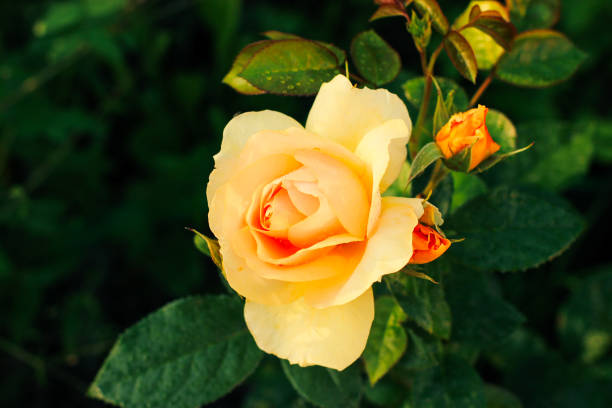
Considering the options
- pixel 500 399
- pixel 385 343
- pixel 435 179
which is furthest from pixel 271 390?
pixel 435 179

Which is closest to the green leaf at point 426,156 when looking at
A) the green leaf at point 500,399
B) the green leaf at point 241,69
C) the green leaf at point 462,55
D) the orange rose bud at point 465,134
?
the orange rose bud at point 465,134

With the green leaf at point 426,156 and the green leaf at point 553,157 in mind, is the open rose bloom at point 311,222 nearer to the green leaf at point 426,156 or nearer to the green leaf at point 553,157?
the green leaf at point 426,156

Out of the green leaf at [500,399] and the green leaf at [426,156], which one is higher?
the green leaf at [426,156]

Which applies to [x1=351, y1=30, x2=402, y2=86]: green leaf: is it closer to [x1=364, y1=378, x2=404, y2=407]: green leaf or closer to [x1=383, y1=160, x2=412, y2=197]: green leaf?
[x1=383, y1=160, x2=412, y2=197]: green leaf

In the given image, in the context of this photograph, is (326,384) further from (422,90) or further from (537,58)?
(537,58)

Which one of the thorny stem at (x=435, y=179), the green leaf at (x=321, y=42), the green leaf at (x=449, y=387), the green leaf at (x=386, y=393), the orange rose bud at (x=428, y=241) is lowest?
the green leaf at (x=386, y=393)

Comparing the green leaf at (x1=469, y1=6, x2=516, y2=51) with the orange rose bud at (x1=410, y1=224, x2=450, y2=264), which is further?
the green leaf at (x1=469, y1=6, x2=516, y2=51)

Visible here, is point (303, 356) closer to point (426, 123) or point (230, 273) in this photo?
point (230, 273)

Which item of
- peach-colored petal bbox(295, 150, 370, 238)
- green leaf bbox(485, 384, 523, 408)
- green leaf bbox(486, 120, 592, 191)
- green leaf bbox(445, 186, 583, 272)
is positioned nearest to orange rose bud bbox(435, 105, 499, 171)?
peach-colored petal bbox(295, 150, 370, 238)
